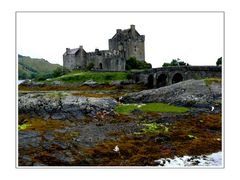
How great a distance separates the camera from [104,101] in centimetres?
3641

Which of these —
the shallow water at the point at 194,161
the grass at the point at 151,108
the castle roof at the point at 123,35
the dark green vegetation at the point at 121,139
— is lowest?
the shallow water at the point at 194,161

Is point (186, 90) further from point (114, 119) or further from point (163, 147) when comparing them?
point (163, 147)

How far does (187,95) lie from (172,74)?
598 inches

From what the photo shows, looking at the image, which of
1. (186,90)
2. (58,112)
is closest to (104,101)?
(58,112)

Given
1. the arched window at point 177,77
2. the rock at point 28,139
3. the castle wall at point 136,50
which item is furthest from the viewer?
the castle wall at point 136,50

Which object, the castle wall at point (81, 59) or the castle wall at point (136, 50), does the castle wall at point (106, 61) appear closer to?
the castle wall at point (81, 59)

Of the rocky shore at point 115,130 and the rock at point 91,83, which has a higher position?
the rock at point 91,83

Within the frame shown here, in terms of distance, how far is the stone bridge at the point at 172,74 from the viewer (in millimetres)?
46116

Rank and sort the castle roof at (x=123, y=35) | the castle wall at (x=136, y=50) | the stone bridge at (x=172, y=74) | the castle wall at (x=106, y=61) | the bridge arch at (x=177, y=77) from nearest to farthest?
the stone bridge at (x=172, y=74) → the bridge arch at (x=177, y=77) → the castle wall at (x=106, y=61) → the castle wall at (x=136, y=50) → the castle roof at (x=123, y=35)

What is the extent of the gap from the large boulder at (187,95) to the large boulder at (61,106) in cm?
530

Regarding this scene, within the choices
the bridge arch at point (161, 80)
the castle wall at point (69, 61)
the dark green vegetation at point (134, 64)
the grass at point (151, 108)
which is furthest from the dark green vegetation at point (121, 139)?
the castle wall at point (69, 61)

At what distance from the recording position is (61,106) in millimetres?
33500

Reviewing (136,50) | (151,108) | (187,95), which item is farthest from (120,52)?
(151,108)
